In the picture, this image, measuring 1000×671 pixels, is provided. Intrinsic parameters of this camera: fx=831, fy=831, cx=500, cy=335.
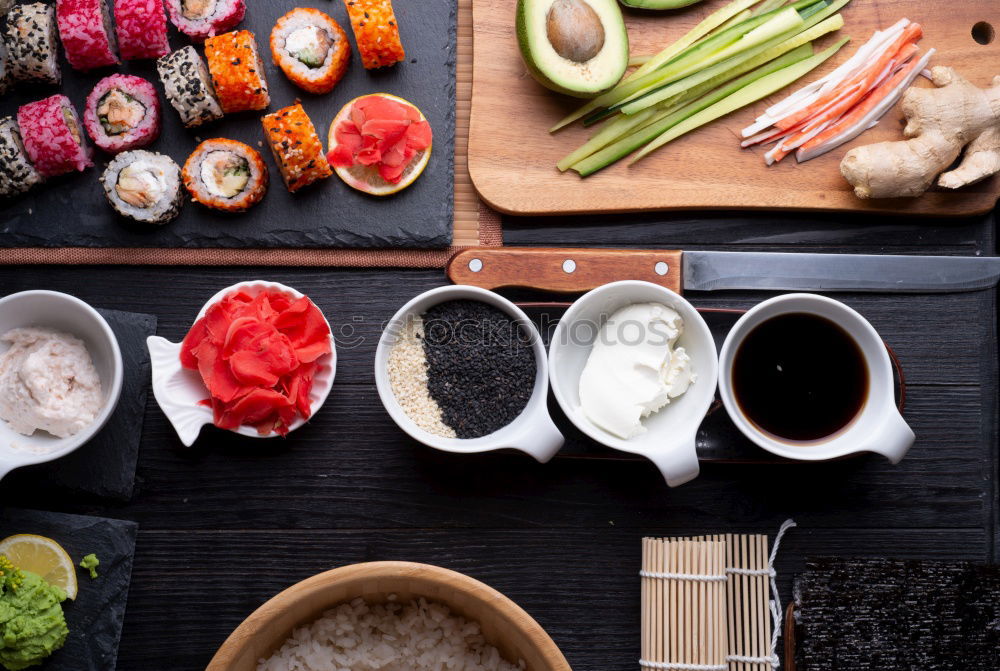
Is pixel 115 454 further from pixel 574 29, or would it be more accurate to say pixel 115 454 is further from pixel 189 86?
pixel 574 29

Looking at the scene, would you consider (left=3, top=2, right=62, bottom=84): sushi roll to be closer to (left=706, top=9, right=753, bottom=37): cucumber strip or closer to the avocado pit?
the avocado pit

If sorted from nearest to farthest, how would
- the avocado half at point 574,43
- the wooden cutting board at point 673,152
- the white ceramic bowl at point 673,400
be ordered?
the white ceramic bowl at point 673,400 < the avocado half at point 574,43 < the wooden cutting board at point 673,152

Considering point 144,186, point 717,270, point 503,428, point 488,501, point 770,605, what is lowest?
point 770,605

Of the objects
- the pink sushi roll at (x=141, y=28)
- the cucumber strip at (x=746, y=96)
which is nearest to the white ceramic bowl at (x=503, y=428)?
the cucumber strip at (x=746, y=96)

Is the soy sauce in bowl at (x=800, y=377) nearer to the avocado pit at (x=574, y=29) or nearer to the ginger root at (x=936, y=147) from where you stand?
the ginger root at (x=936, y=147)

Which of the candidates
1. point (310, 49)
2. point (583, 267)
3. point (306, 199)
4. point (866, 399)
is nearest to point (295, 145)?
point (306, 199)
